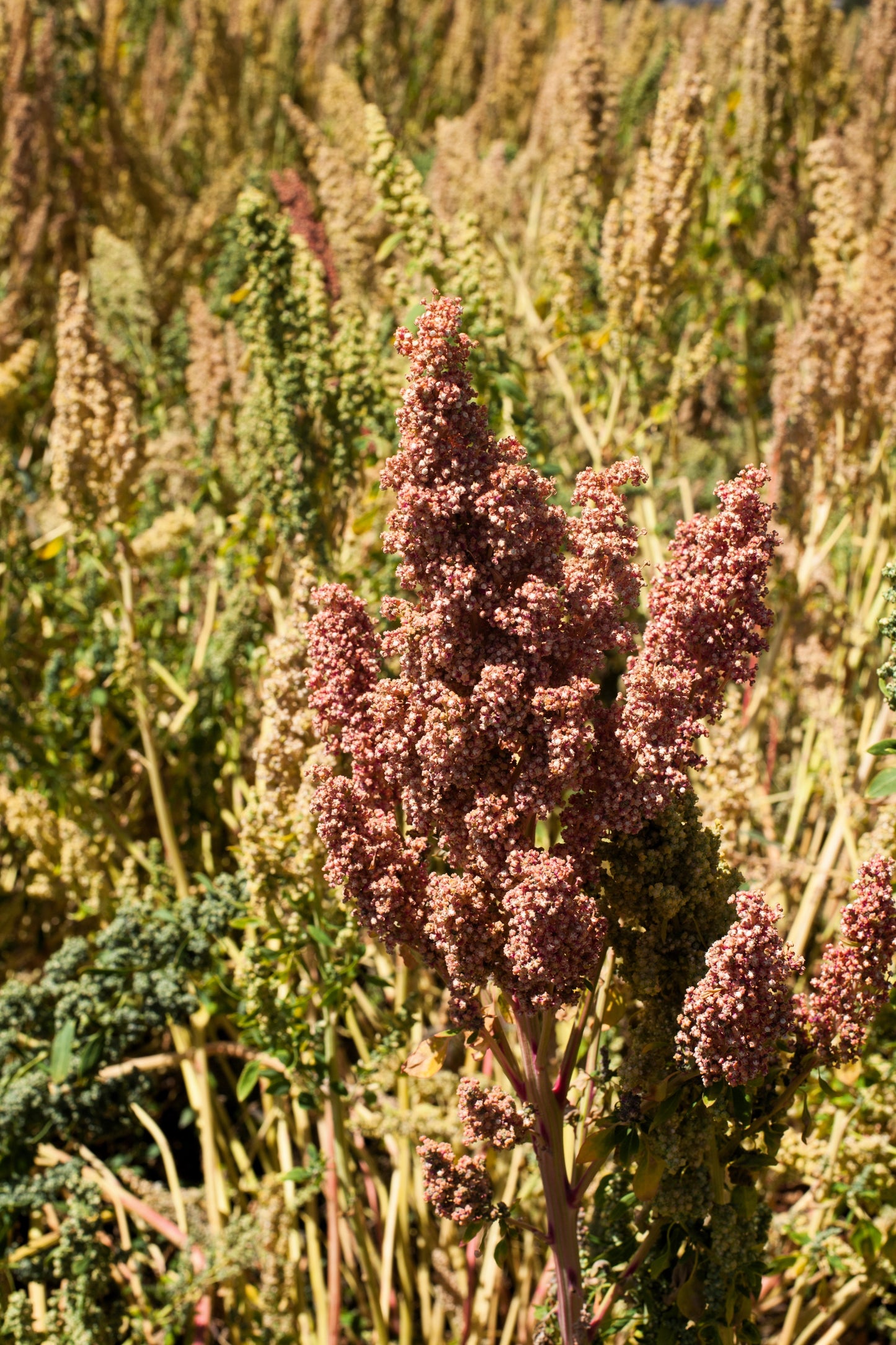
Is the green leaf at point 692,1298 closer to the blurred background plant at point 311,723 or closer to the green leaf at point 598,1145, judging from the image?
the blurred background plant at point 311,723

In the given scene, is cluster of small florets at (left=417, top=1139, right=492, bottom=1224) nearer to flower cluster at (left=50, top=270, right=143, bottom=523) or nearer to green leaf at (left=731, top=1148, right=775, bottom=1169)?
green leaf at (left=731, top=1148, right=775, bottom=1169)

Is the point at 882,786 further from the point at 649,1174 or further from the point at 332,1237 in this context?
the point at 332,1237

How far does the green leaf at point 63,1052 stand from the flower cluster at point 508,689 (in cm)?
88

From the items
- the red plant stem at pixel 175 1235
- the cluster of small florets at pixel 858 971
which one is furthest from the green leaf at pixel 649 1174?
the red plant stem at pixel 175 1235

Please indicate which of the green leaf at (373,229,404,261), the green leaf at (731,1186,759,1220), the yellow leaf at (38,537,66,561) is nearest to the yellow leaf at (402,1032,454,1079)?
the green leaf at (731,1186,759,1220)

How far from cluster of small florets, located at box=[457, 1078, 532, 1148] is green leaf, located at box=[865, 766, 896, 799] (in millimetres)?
483

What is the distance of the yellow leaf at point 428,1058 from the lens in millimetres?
1306

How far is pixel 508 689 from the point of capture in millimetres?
1052

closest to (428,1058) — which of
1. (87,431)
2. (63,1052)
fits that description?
(63,1052)

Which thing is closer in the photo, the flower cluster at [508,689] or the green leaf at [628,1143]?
the flower cluster at [508,689]

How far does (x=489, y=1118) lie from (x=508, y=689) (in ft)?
1.53

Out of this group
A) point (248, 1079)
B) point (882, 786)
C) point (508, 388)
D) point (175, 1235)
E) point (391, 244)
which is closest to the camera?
point (882, 786)

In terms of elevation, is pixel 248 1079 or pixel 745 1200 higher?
pixel 248 1079

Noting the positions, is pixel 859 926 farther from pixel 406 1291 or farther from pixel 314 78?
pixel 314 78
